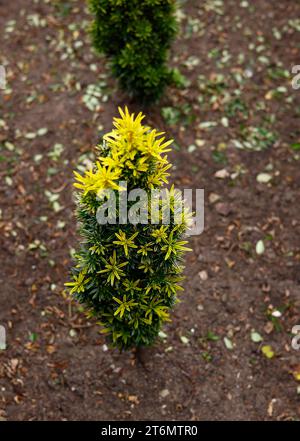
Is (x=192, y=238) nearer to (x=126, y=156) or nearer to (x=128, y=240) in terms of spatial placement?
(x=128, y=240)

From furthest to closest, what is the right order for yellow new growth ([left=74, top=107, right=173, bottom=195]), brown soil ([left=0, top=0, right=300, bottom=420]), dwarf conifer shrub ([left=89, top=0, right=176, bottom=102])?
dwarf conifer shrub ([left=89, top=0, right=176, bottom=102]), brown soil ([left=0, top=0, right=300, bottom=420]), yellow new growth ([left=74, top=107, right=173, bottom=195])

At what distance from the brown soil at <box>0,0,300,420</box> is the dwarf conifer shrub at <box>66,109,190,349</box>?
836 mm

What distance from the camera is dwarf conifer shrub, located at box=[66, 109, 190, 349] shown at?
8.86ft

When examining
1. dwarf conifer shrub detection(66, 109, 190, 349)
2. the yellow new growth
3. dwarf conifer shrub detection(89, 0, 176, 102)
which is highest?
dwarf conifer shrub detection(89, 0, 176, 102)

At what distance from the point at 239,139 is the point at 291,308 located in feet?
6.23

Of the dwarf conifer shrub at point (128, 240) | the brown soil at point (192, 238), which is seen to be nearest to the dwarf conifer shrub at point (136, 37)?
the brown soil at point (192, 238)

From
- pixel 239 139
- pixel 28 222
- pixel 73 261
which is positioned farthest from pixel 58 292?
pixel 239 139

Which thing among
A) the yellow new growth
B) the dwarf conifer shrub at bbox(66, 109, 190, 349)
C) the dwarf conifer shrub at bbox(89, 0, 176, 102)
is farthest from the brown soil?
the yellow new growth

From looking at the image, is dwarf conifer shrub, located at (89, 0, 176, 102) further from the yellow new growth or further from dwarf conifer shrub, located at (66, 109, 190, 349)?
the yellow new growth

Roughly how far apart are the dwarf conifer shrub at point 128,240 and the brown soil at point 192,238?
2.74 feet

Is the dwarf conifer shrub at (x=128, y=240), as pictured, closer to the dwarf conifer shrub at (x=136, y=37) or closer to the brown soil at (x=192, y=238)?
the brown soil at (x=192, y=238)

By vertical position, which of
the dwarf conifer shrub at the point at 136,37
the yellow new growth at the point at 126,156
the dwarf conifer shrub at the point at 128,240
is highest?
the dwarf conifer shrub at the point at 136,37

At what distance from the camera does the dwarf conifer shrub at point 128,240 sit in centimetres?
270

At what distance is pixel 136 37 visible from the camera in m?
4.70
